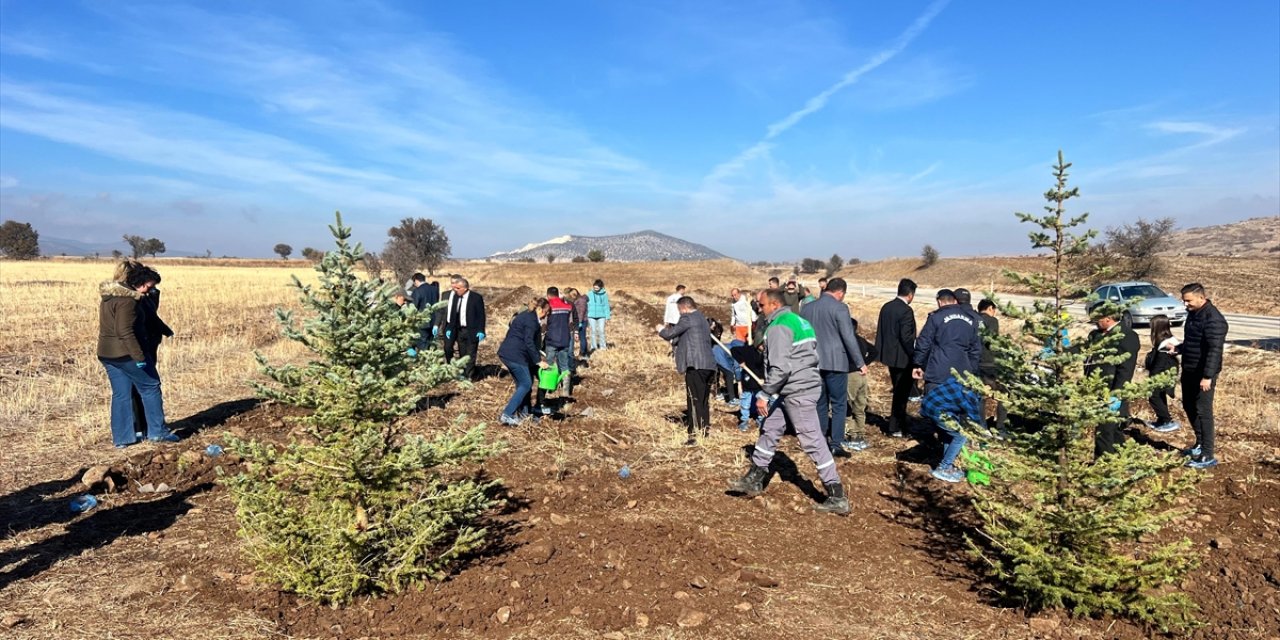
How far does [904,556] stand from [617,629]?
7.45 feet

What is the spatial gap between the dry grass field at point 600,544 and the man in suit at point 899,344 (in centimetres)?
43

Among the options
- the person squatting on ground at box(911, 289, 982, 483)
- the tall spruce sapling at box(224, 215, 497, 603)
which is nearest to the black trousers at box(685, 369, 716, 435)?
the person squatting on ground at box(911, 289, 982, 483)

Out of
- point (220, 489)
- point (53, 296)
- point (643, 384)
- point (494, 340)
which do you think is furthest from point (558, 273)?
point (220, 489)

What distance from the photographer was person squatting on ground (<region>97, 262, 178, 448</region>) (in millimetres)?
7031

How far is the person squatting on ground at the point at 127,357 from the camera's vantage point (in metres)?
7.03

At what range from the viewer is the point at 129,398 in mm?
7293

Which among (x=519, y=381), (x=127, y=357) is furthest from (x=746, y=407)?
(x=127, y=357)

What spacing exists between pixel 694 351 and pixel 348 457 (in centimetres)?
Result: 442

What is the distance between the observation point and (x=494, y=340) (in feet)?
54.7

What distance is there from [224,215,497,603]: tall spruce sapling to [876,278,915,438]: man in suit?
533cm

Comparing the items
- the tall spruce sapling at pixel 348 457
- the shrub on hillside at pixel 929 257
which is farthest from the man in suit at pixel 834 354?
the shrub on hillside at pixel 929 257

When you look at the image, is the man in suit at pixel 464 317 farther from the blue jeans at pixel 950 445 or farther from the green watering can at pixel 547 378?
the blue jeans at pixel 950 445

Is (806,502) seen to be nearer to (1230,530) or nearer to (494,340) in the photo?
(1230,530)

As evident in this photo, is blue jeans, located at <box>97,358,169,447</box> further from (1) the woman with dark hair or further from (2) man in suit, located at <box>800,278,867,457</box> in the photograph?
(1) the woman with dark hair
